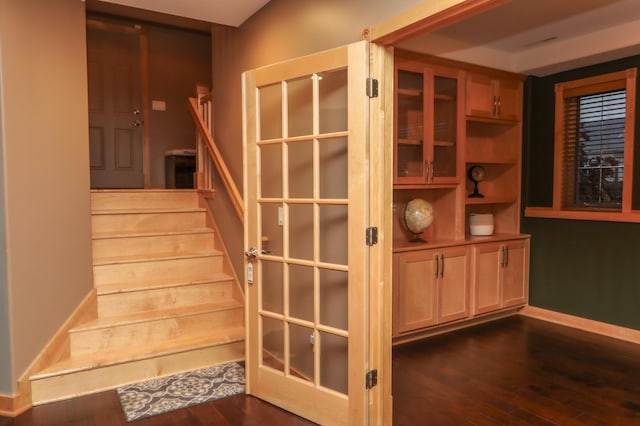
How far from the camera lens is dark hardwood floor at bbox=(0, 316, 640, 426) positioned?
2.59 meters

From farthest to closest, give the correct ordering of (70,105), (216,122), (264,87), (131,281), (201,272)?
1. (216,122)
2. (201,272)
3. (131,281)
4. (70,105)
5. (264,87)

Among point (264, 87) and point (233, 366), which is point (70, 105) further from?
point (233, 366)

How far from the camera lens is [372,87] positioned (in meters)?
2.26

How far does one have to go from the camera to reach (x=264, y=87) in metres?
2.78

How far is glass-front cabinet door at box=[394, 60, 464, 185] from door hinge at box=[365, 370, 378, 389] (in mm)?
1811

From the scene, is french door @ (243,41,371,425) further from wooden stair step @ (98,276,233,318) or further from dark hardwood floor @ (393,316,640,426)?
wooden stair step @ (98,276,233,318)

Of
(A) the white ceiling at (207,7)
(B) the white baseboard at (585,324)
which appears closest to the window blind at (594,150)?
(B) the white baseboard at (585,324)

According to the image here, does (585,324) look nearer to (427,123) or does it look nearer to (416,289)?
(416,289)

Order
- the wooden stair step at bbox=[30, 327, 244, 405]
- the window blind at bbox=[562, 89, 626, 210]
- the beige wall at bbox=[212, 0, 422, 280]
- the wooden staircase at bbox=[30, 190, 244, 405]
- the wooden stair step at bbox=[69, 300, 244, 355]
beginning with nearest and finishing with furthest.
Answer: the beige wall at bbox=[212, 0, 422, 280] → the wooden stair step at bbox=[30, 327, 244, 405] → the wooden staircase at bbox=[30, 190, 244, 405] → the wooden stair step at bbox=[69, 300, 244, 355] → the window blind at bbox=[562, 89, 626, 210]

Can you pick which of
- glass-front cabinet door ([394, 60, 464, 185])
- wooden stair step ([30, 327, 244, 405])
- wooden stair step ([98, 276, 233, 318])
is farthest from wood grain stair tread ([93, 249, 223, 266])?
glass-front cabinet door ([394, 60, 464, 185])

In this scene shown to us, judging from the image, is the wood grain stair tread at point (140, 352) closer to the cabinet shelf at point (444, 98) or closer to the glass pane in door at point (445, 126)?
the glass pane in door at point (445, 126)

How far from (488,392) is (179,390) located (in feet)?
6.63

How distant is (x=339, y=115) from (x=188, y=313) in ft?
6.51

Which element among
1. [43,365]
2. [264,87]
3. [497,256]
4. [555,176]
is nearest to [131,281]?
[43,365]
